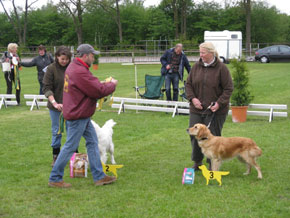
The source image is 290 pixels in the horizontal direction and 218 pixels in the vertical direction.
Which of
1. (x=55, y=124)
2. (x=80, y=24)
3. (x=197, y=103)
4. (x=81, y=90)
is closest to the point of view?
(x=81, y=90)

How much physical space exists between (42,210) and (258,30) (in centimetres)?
5102

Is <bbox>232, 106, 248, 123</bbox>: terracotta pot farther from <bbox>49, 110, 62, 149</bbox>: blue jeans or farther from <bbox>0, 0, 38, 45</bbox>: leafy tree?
<bbox>0, 0, 38, 45</bbox>: leafy tree

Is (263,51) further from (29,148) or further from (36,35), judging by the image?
(36,35)

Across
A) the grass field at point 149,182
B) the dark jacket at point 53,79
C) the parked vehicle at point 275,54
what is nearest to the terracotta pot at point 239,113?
the grass field at point 149,182

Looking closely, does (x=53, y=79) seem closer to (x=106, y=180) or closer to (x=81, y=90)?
(x=81, y=90)

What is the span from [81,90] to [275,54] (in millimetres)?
28244

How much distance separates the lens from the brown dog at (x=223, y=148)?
532 centimetres

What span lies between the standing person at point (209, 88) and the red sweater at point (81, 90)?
52.9 inches

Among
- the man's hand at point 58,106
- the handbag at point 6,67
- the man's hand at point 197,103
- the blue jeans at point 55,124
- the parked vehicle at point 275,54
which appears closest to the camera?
the man's hand at point 58,106

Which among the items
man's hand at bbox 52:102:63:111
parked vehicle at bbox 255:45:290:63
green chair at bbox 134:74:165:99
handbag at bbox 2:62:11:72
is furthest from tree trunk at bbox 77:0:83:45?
man's hand at bbox 52:102:63:111

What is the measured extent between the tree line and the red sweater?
44101mm

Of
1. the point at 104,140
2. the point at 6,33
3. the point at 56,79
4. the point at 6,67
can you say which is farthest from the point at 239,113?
the point at 6,33

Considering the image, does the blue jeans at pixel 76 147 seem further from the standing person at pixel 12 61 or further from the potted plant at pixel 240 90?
the standing person at pixel 12 61

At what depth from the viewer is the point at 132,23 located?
54.2 metres
